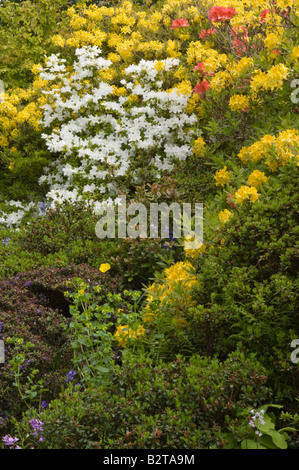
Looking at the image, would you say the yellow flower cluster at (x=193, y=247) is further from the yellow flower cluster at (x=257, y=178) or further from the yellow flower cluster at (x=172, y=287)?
the yellow flower cluster at (x=257, y=178)

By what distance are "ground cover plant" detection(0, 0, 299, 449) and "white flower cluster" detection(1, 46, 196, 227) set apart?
0.02 metres

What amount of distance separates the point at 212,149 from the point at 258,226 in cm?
201

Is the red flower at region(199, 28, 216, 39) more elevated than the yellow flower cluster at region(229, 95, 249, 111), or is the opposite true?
the red flower at region(199, 28, 216, 39)

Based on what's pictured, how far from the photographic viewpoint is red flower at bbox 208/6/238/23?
4570mm

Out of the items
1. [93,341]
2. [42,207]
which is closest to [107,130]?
[42,207]

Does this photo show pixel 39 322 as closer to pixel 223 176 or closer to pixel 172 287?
pixel 172 287

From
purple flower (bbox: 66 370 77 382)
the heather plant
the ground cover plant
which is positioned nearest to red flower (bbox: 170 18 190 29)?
the ground cover plant

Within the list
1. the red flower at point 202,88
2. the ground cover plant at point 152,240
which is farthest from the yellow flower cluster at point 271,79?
the red flower at point 202,88

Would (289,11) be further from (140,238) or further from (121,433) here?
(121,433)

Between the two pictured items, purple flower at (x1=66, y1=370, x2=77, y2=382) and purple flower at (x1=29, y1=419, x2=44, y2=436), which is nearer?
purple flower at (x1=29, y1=419, x2=44, y2=436)

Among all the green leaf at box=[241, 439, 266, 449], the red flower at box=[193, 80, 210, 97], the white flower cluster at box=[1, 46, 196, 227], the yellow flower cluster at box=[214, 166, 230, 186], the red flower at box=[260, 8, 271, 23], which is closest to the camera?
the green leaf at box=[241, 439, 266, 449]

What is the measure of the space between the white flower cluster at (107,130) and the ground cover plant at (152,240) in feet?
0.07

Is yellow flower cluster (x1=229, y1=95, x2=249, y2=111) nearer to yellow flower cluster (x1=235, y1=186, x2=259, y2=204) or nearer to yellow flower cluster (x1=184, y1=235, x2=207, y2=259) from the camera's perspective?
yellow flower cluster (x1=235, y1=186, x2=259, y2=204)

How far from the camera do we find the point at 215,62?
4473 millimetres
